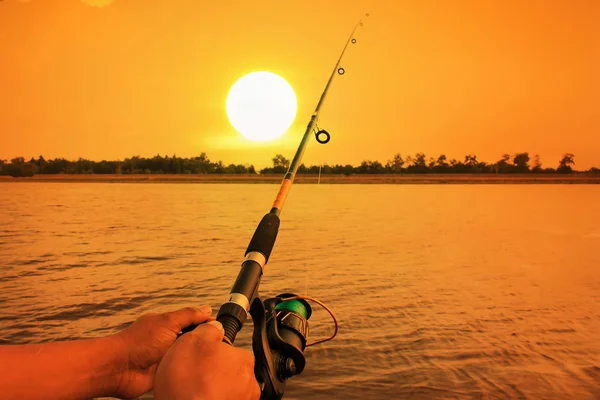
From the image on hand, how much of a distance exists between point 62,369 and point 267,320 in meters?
0.80

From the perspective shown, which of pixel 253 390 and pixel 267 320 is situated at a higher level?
pixel 253 390

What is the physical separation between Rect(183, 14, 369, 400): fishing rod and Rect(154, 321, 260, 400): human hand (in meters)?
0.28

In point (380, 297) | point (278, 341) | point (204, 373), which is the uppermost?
point (204, 373)

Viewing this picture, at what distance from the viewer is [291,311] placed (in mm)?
2176

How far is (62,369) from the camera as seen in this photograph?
1.29 metres

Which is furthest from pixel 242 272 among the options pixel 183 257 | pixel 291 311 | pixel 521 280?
pixel 183 257

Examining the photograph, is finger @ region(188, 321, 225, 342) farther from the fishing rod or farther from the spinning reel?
the spinning reel

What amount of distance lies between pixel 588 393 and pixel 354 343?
1.75m

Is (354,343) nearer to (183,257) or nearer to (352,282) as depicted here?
(352,282)

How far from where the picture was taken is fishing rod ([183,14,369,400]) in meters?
1.51

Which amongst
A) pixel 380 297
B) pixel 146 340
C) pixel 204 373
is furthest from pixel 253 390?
pixel 380 297

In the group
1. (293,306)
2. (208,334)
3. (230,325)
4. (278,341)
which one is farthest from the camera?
(293,306)

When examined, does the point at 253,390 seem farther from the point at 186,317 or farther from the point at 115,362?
the point at 115,362

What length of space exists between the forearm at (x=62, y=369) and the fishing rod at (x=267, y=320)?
0.26 metres
